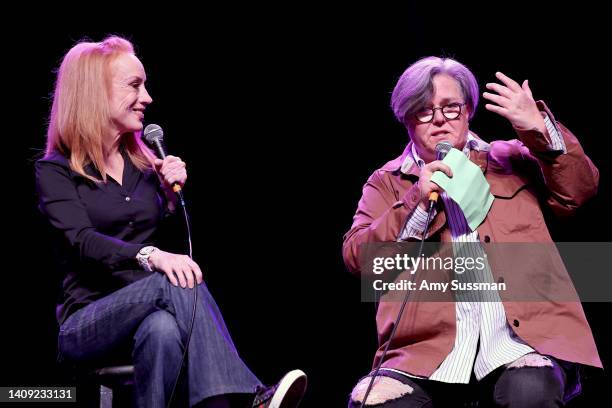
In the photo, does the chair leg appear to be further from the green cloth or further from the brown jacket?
the green cloth

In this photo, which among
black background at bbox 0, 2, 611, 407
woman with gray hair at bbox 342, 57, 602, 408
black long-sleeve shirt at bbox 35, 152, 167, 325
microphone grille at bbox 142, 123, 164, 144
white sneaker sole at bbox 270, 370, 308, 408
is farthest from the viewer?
black background at bbox 0, 2, 611, 407

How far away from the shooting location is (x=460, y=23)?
3.28 metres

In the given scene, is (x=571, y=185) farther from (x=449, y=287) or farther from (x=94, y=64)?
(x=94, y=64)

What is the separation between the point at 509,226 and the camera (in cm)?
225

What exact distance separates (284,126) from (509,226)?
1434 mm

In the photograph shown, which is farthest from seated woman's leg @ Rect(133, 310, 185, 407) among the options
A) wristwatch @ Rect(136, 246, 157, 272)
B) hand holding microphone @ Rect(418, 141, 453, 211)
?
hand holding microphone @ Rect(418, 141, 453, 211)

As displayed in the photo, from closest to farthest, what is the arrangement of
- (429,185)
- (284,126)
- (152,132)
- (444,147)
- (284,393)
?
(284,393) → (429,185) → (444,147) → (152,132) → (284,126)

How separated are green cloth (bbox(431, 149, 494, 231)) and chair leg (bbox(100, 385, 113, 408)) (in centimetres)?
102

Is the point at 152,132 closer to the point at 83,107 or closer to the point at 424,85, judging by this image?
the point at 83,107

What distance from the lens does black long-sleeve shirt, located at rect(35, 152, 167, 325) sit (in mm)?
2227

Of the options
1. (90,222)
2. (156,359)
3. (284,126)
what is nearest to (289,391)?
(156,359)

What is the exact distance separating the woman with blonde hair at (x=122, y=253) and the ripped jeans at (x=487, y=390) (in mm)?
223

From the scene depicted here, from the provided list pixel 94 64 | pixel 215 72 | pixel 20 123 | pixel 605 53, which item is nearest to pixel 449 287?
pixel 94 64

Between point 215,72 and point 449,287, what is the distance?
5.36 feet
